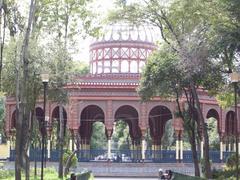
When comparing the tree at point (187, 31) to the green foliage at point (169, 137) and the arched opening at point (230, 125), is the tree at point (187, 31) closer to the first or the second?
the arched opening at point (230, 125)

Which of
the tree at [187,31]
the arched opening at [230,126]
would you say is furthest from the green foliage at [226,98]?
the arched opening at [230,126]

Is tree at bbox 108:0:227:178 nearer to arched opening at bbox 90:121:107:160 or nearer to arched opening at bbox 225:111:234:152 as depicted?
arched opening at bbox 225:111:234:152

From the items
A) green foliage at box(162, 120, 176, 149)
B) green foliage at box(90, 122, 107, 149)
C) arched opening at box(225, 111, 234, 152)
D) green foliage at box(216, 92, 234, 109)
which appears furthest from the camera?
green foliage at box(90, 122, 107, 149)

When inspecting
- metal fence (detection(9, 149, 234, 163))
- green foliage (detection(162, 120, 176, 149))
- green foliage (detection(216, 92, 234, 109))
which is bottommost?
metal fence (detection(9, 149, 234, 163))

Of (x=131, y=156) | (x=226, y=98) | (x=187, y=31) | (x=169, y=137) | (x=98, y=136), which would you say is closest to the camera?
(x=187, y=31)

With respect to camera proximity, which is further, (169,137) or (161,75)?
(169,137)

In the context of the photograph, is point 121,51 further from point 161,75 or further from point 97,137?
point 97,137

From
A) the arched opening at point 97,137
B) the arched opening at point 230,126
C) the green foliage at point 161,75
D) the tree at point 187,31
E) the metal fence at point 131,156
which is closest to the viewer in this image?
the tree at point 187,31

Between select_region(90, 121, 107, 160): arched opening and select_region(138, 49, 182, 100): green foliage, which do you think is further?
select_region(90, 121, 107, 160): arched opening

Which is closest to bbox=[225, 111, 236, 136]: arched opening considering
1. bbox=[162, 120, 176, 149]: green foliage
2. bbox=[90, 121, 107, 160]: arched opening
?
bbox=[162, 120, 176, 149]: green foliage

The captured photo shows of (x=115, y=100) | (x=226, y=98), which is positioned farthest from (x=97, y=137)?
(x=226, y=98)

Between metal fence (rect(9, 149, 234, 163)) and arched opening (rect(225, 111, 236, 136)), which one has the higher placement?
arched opening (rect(225, 111, 236, 136))

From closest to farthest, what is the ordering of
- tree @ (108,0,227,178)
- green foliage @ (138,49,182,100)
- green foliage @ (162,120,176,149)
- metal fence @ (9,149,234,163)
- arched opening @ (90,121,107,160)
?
1. tree @ (108,0,227,178)
2. green foliage @ (138,49,182,100)
3. metal fence @ (9,149,234,163)
4. green foliage @ (162,120,176,149)
5. arched opening @ (90,121,107,160)

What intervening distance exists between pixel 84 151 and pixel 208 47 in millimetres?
22429
